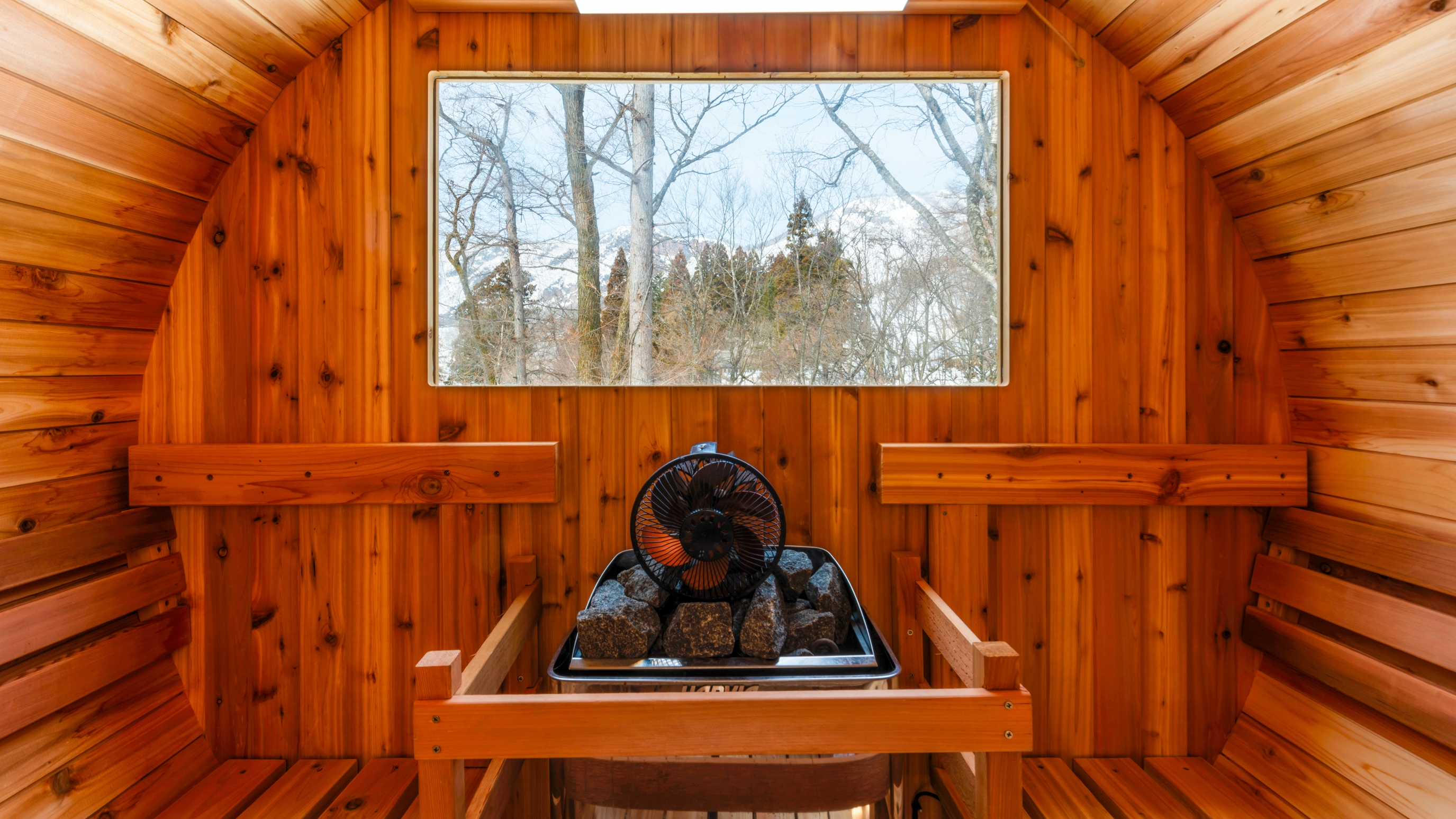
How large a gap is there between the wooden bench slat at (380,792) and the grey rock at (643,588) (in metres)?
0.73

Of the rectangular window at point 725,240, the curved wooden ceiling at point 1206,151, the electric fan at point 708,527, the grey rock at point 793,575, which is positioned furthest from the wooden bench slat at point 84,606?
the grey rock at point 793,575

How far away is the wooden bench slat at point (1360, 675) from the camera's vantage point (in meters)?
1.43

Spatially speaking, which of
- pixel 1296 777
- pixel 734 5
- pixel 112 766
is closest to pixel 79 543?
pixel 112 766

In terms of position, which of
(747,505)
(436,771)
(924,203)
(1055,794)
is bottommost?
(1055,794)

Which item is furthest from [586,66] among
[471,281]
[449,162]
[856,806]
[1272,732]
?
[1272,732]

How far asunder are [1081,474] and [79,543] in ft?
8.59

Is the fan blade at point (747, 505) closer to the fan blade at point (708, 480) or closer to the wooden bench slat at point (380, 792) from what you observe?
the fan blade at point (708, 480)

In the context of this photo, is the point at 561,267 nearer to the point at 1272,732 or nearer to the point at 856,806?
the point at 856,806

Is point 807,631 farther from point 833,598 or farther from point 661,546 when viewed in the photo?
point 661,546

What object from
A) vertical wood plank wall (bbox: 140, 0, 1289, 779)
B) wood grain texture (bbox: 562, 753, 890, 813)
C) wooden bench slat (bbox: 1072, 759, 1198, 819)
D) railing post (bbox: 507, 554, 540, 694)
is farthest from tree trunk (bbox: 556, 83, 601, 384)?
wooden bench slat (bbox: 1072, 759, 1198, 819)

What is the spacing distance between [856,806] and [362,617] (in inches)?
58.2

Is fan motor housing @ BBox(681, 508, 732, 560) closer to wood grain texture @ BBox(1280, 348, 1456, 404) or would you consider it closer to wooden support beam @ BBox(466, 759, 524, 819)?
wooden support beam @ BBox(466, 759, 524, 819)

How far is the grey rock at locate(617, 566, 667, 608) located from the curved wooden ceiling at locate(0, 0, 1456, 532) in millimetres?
1472

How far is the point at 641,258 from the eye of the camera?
78.4 inches
